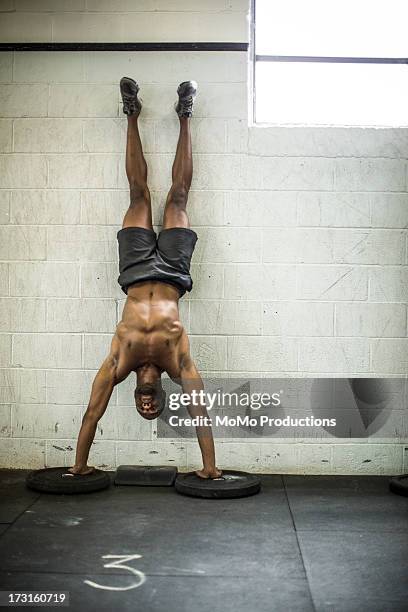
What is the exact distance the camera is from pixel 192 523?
4.12 m

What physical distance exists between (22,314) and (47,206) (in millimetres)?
806

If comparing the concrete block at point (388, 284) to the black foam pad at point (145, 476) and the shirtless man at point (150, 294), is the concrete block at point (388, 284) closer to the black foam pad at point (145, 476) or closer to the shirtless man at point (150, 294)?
the shirtless man at point (150, 294)

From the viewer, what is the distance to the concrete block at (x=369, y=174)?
5.33m

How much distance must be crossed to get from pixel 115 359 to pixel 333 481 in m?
1.75

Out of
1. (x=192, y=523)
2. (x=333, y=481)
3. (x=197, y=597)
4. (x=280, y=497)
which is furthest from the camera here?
(x=333, y=481)

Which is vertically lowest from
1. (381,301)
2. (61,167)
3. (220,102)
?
(381,301)

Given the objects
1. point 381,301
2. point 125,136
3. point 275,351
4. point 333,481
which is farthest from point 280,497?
point 125,136

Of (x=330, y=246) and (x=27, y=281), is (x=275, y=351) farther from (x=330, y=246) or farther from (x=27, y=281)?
(x=27, y=281)

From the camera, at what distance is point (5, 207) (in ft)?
17.7

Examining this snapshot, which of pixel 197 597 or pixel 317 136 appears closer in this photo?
pixel 197 597

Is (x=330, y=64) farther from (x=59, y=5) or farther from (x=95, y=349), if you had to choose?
(x=95, y=349)

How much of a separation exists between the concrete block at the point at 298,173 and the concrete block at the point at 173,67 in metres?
0.53

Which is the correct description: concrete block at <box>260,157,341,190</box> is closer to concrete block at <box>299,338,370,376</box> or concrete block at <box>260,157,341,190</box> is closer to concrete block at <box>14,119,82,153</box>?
concrete block at <box>299,338,370,376</box>

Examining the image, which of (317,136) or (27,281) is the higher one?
(317,136)
